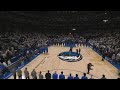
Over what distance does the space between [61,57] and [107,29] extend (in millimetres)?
23512

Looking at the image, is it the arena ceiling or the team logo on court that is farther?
the arena ceiling

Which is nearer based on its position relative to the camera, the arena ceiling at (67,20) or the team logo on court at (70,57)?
the team logo on court at (70,57)

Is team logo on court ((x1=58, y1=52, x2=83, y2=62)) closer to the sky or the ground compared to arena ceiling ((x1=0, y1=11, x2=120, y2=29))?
closer to the ground

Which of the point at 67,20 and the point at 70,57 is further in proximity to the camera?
the point at 67,20

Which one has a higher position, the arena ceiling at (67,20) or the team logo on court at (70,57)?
the arena ceiling at (67,20)

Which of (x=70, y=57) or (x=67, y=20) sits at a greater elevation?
(x=67, y=20)
